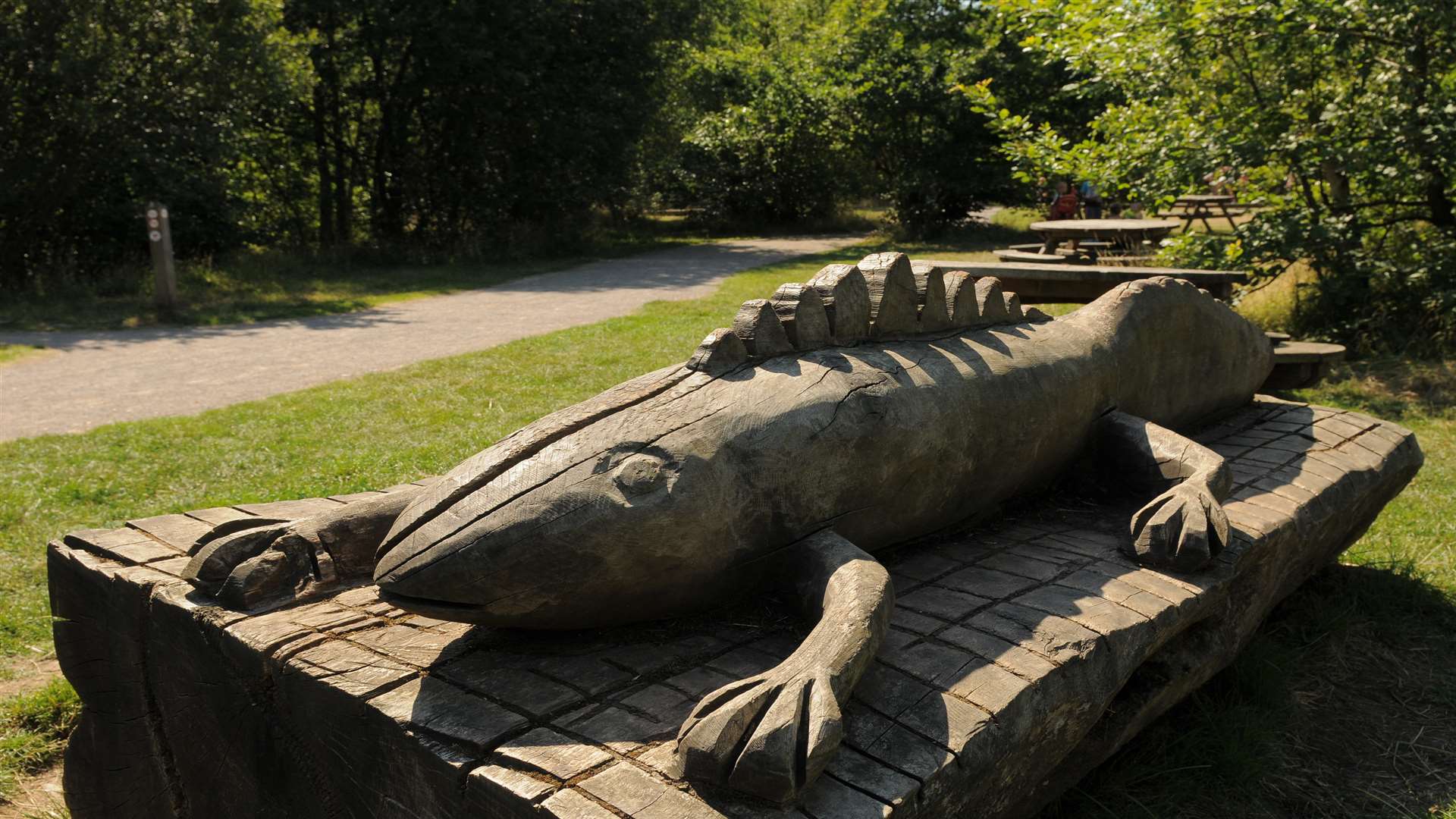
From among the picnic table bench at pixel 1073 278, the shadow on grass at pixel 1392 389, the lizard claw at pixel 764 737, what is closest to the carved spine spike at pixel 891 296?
the lizard claw at pixel 764 737

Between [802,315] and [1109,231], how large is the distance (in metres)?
7.83

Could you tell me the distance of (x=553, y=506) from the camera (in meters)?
2.08

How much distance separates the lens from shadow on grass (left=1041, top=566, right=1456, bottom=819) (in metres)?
2.85

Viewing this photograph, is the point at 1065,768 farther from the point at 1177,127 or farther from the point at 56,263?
the point at 56,263

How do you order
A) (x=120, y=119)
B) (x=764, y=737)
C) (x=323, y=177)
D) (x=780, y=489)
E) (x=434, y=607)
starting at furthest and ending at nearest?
(x=323, y=177) → (x=120, y=119) → (x=780, y=489) → (x=434, y=607) → (x=764, y=737)

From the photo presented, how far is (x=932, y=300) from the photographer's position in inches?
115

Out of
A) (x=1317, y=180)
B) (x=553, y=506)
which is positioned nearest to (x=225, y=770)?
(x=553, y=506)

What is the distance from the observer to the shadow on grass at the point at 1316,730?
9.34 ft

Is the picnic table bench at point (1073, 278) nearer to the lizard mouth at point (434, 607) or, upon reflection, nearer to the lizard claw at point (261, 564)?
the lizard claw at point (261, 564)

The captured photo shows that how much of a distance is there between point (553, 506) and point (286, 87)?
45.3ft

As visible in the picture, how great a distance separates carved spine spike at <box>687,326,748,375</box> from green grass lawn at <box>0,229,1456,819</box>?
1475 millimetres

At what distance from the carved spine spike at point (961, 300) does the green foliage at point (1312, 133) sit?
5.43 meters

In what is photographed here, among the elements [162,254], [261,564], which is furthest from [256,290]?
[261,564]

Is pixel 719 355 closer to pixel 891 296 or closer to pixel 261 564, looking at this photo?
pixel 891 296
